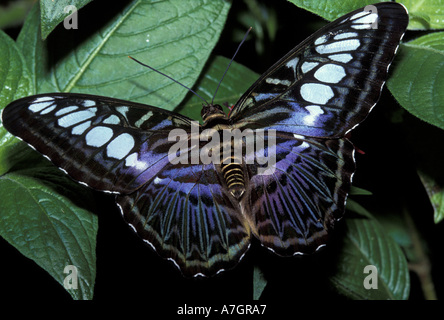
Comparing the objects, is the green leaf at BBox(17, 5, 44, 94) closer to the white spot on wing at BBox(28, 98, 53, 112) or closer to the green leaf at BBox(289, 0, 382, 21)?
the white spot on wing at BBox(28, 98, 53, 112)

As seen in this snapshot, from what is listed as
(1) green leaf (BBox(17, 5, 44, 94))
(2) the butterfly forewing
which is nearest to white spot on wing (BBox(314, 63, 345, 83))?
(2) the butterfly forewing

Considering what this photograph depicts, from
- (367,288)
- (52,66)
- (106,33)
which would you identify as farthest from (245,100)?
(367,288)

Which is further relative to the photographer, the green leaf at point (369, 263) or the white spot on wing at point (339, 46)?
the green leaf at point (369, 263)

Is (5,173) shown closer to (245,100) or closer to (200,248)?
(200,248)

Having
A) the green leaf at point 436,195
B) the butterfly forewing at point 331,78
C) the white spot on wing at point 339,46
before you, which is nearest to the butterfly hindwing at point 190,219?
the butterfly forewing at point 331,78

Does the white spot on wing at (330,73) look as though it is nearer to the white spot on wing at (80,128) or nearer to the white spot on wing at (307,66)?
the white spot on wing at (307,66)

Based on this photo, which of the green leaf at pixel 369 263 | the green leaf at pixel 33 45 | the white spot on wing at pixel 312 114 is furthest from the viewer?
the green leaf at pixel 369 263
